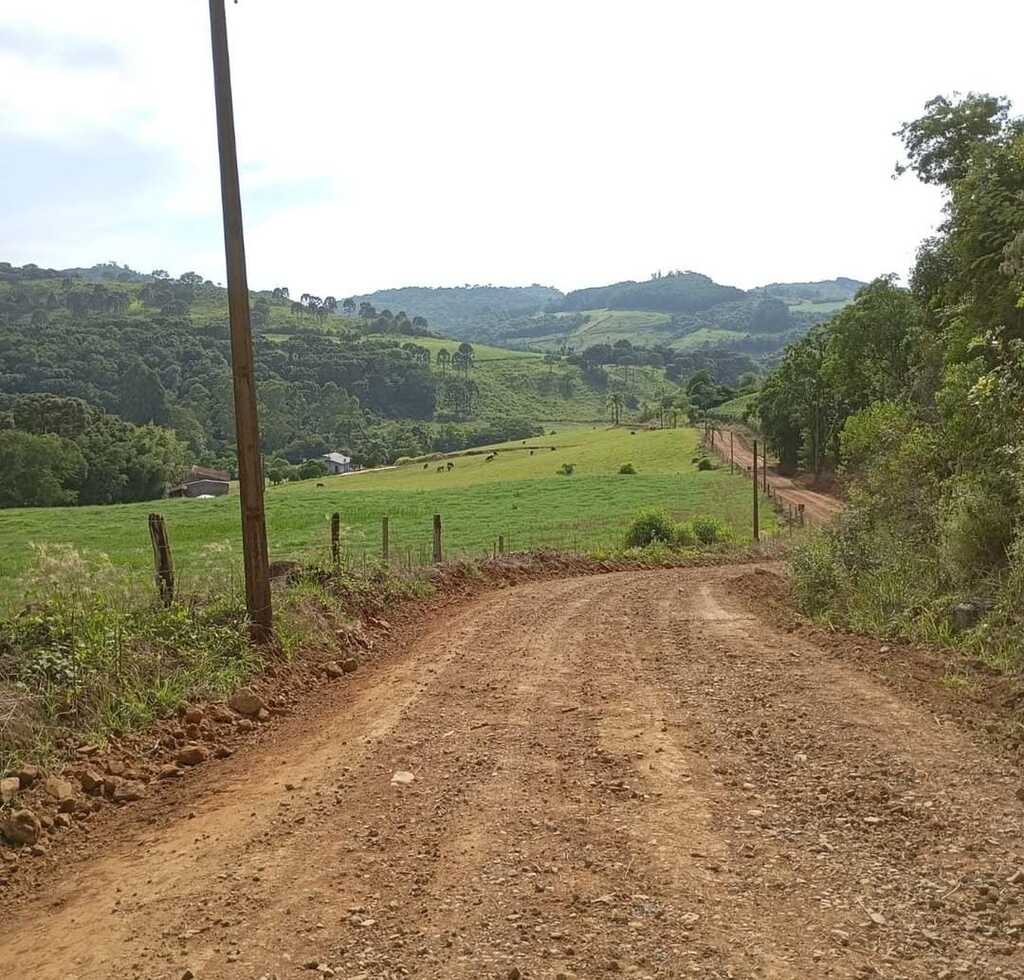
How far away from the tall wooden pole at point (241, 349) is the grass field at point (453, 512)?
10300mm

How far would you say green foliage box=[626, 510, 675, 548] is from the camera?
100.0 ft

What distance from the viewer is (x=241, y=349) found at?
9453 mm

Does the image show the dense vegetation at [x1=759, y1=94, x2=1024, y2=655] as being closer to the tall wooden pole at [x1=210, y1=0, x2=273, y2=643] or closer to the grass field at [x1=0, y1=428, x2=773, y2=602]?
the tall wooden pole at [x1=210, y1=0, x2=273, y2=643]

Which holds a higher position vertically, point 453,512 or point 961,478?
point 961,478

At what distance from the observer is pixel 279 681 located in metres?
8.92

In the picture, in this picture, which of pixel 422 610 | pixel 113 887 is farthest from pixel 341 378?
pixel 113 887

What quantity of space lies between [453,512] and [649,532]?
65.1 feet

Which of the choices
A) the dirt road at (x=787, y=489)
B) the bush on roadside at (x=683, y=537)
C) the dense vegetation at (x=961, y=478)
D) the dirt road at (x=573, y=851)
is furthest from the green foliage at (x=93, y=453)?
the dirt road at (x=573, y=851)

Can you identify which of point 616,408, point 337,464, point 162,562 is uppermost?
point 162,562

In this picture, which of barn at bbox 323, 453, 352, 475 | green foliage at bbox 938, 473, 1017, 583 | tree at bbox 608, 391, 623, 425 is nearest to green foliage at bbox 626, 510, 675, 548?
green foliage at bbox 938, 473, 1017, 583

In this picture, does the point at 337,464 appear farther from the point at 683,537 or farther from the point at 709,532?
the point at 683,537

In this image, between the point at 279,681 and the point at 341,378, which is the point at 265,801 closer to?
the point at 279,681

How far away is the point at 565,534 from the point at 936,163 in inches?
756

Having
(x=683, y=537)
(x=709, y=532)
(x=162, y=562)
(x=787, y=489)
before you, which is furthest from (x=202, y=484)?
(x=162, y=562)
